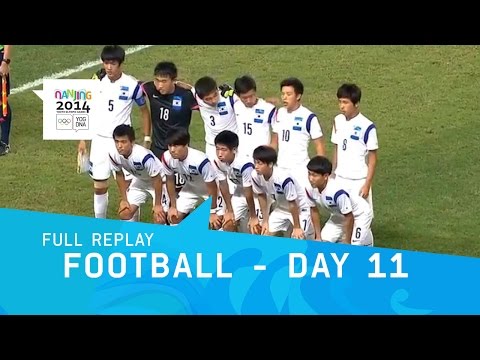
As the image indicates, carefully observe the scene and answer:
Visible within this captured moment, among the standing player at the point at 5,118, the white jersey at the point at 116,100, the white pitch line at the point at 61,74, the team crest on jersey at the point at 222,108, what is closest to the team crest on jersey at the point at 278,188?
the team crest on jersey at the point at 222,108

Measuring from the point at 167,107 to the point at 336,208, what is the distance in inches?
79.1

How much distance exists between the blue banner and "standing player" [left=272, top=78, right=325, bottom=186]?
50.5 inches

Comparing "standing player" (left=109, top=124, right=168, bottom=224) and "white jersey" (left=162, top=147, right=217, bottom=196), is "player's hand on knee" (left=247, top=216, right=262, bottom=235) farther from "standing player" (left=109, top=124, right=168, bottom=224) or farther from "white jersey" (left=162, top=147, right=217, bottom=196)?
"standing player" (left=109, top=124, right=168, bottom=224)

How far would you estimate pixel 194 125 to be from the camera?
16.1 m

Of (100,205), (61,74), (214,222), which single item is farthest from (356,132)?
(61,74)

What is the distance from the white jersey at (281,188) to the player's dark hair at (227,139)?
32cm

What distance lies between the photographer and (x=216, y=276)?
459 inches

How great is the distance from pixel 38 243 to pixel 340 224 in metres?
2.77

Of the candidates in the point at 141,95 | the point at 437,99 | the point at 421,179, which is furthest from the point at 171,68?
the point at 437,99

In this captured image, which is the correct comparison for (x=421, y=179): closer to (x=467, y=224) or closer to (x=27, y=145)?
(x=467, y=224)

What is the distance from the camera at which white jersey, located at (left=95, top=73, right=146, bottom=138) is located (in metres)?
13.3

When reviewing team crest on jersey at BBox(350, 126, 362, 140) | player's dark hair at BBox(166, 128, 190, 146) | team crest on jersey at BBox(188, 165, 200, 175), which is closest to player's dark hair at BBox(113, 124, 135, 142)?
player's dark hair at BBox(166, 128, 190, 146)

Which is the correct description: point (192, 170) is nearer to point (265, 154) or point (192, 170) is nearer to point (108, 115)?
point (265, 154)

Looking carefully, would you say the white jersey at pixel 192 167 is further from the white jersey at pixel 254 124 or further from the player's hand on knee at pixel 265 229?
the player's hand on knee at pixel 265 229
